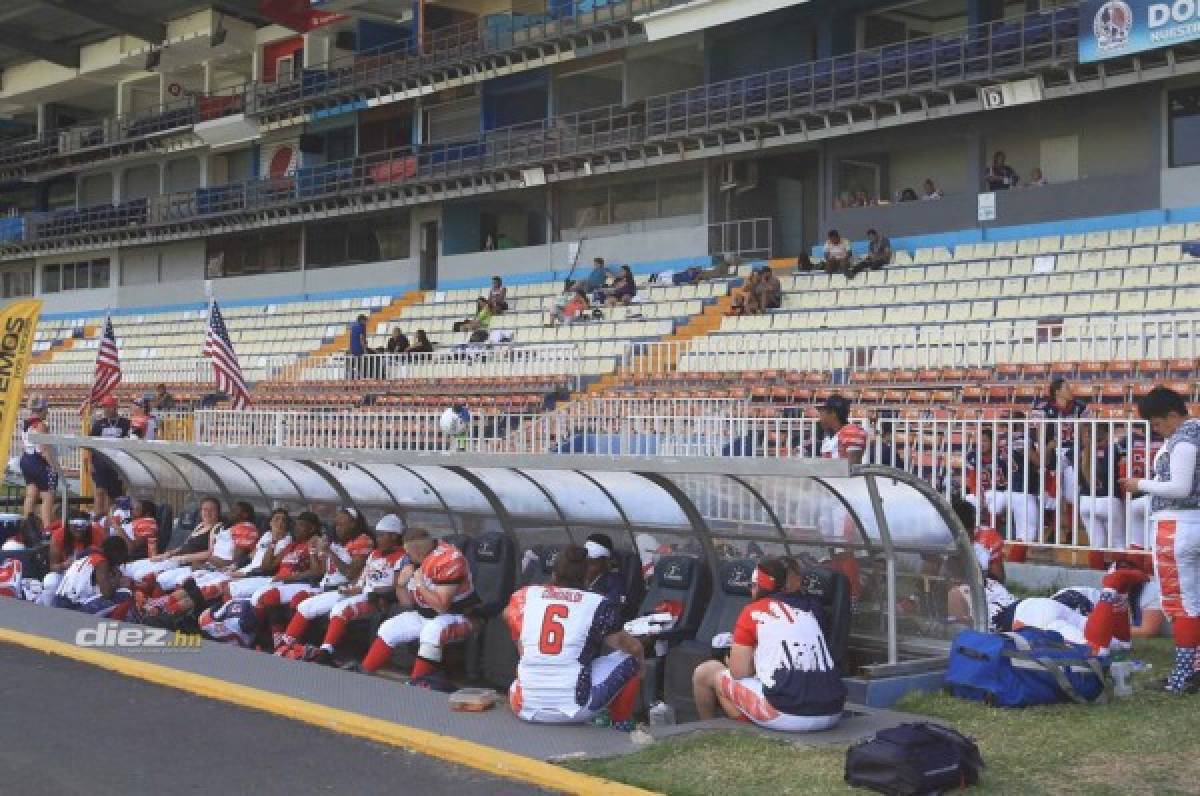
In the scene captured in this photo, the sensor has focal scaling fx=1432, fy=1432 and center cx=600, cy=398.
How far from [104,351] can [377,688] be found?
54.9ft

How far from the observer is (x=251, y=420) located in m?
21.5

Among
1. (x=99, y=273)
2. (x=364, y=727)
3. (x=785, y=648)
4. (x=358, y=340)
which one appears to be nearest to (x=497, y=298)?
(x=358, y=340)

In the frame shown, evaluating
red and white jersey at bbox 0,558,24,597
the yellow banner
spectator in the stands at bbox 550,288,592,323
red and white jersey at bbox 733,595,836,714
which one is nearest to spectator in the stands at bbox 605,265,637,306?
spectator in the stands at bbox 550,288,592,323

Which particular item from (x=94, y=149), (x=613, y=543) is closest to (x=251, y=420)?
(x=613, y=543)

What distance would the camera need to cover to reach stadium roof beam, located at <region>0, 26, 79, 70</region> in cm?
4844

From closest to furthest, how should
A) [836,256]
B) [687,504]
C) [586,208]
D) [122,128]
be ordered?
[687,504]
[836,256]
[586,208]
[122,128]

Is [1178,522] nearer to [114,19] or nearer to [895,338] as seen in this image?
[895,338]

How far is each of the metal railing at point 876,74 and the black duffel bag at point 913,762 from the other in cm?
1948

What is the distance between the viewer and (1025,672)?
27.7ft

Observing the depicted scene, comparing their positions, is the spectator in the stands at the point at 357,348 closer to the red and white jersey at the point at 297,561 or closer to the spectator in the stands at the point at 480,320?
the spectator in the stands at the point at 480,320

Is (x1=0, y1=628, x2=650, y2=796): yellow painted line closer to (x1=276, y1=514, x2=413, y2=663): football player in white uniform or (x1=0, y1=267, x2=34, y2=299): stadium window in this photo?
(x1=276, y1=514, x2=413, y2=663): football player in white uniform

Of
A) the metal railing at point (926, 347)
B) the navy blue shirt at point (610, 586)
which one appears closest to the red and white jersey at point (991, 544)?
the navy blue shirt at point (610, 586)

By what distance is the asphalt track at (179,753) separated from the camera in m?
7.16

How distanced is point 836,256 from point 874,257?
2.19 feet
